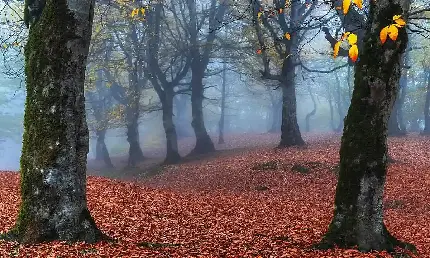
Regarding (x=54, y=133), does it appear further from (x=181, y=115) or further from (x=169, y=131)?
(x=181, y=115)

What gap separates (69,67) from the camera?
6.72 meters

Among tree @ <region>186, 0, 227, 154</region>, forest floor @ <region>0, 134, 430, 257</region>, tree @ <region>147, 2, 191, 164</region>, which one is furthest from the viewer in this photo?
tree @ <region>186, 0, 227, 154</region>

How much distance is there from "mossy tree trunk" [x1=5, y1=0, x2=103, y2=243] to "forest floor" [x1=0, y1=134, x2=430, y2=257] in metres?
0.36

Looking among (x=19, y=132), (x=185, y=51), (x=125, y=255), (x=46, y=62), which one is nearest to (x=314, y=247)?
(x=125, y=255)

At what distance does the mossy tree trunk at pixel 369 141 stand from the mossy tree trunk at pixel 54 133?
450cm

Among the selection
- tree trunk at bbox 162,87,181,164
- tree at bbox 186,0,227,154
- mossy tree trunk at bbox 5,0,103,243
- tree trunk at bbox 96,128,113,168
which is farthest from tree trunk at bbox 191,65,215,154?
mossy tree trunk at bbox 5,0,103,243

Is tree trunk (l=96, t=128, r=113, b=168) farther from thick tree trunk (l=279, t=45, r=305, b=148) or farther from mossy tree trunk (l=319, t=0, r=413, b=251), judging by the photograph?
mossy tree trunk (l=319, t=0, r=413, b=251)

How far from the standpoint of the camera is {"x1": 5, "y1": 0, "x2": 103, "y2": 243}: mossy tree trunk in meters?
6.55

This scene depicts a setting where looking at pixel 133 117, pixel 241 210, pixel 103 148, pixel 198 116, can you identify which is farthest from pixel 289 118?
pixel 103 148

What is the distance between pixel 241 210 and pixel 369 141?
694cm

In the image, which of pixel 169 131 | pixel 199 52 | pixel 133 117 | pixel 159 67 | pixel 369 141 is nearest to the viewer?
pixel 369 141

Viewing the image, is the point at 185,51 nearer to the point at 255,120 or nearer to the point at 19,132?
the point at 19,132

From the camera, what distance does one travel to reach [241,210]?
13.3 m

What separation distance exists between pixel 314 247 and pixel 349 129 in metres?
2.27
